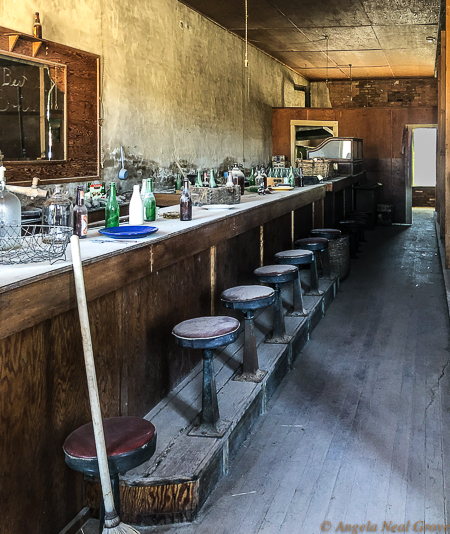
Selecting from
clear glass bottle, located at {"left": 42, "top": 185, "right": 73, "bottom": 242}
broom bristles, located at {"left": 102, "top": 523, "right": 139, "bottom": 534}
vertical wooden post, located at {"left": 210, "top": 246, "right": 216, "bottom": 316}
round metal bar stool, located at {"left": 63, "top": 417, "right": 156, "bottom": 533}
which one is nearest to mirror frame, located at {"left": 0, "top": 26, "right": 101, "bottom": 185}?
vertical wooden post, located at {"left": 210, "top": 246, "right": 216, "bottom": 316}

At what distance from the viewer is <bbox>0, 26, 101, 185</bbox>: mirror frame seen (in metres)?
4.96

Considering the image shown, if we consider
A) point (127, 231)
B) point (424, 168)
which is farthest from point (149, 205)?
point (424, 168)

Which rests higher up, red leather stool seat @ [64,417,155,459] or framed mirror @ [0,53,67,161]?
framed mirror @ [0,53,67,161]

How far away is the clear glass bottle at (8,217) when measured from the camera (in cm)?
242

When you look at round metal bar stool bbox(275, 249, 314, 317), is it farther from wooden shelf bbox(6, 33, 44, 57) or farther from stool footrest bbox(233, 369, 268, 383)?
wooden shelf bbox(6, 33, 44, 57)

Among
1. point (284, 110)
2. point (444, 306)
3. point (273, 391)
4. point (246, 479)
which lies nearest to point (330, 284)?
point (444, 306)

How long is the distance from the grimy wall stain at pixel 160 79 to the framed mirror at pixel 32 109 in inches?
13.1

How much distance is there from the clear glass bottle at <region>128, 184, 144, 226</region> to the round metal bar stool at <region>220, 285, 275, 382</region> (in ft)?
2.19

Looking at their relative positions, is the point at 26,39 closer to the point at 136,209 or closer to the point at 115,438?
the point at 136,209

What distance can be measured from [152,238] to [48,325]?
85cm

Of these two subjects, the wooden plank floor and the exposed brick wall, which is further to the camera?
the exposed brick wall

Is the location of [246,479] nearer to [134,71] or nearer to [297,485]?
[297,485]

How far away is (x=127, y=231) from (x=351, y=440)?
161 cm

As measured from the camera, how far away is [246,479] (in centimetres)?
281
